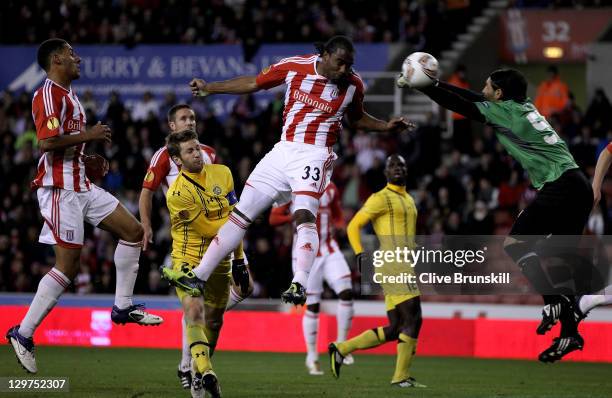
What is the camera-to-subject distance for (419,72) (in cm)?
1054

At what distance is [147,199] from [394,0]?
50.7ft

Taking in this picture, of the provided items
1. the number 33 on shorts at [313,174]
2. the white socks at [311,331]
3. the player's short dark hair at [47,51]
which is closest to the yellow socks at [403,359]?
the white socks at [311,331]

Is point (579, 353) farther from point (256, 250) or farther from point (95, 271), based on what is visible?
point (95, 271)

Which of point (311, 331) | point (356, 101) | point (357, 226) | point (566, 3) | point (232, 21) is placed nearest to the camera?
point (356, 101)

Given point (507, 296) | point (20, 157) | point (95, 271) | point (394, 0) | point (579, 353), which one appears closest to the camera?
point (579, 353)

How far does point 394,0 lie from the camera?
2664 cm

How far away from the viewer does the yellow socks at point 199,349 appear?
32.9 ft

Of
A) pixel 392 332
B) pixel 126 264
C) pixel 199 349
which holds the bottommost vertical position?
pixel 392 332

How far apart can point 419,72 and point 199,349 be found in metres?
3.01

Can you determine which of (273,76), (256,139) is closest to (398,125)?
(273,76)

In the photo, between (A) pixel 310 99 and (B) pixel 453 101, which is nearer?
(B) pixel 453 101

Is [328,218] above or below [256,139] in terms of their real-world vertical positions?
below

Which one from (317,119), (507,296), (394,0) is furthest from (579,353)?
(394,0)

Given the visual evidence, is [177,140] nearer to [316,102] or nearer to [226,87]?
[226,87]
